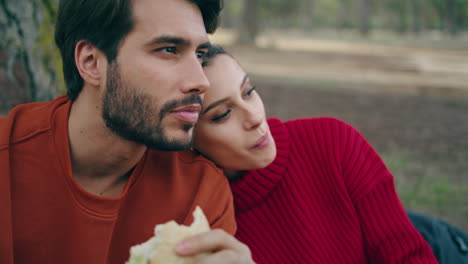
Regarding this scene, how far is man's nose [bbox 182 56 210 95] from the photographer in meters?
2.00

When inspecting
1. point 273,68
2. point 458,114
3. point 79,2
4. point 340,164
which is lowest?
point 273,68

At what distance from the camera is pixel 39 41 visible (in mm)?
3164

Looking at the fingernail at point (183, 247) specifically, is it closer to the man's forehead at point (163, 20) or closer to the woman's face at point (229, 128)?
the woman's face at point (229, 128)

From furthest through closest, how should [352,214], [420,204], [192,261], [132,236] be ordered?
[420,204] < [352,214] < [132,236] < [192,261]

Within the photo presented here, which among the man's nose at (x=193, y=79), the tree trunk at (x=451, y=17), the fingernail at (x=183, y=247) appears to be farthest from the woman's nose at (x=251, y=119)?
the tree trunk at (x=451, y=17)

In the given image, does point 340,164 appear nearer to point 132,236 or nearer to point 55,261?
point 132,236

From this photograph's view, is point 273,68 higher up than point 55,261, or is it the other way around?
point 55,261

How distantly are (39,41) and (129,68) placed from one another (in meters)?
1.49

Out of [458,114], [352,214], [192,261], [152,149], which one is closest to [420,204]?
[352,214]

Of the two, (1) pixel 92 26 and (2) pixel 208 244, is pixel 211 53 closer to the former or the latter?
(1) pixel 92 26

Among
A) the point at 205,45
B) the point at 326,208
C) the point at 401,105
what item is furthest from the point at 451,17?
the point at 205,45

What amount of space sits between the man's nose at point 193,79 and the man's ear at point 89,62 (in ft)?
1.27

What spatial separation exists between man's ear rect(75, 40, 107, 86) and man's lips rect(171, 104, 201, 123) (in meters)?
0.40

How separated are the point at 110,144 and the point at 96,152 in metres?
0.07
